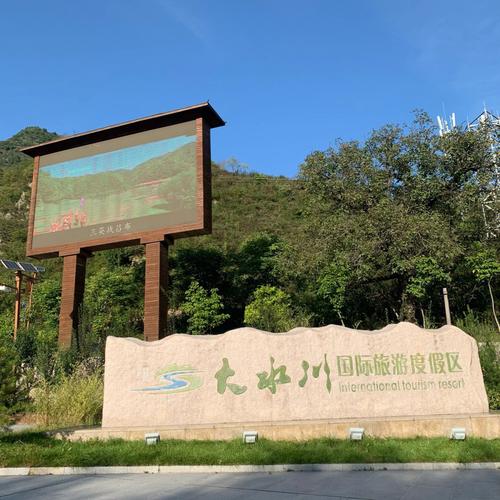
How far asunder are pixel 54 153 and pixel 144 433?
49.1 ft

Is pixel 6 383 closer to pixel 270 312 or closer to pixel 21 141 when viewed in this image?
pixel 270 312

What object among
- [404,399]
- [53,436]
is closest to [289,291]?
[404,399]

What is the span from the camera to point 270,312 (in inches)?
771

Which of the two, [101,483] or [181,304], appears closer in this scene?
[101,483]

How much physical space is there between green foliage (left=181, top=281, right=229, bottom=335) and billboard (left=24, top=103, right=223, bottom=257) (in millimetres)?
5411

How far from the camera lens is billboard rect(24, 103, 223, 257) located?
17.7 m

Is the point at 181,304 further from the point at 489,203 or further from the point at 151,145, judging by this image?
the point at 489,203

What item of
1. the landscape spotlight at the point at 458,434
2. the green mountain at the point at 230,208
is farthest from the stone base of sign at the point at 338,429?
the green mountain at the point at 230,208

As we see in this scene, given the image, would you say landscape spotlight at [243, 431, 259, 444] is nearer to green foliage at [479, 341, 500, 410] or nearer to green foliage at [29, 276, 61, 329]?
green foliage at [479, 341, 500, 410]

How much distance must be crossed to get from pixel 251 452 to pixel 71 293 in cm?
1325

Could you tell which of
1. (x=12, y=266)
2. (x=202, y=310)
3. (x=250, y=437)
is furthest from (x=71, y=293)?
(x=250, y=437)

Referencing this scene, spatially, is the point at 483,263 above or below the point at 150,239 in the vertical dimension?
below

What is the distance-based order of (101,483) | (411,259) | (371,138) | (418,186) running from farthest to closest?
(371,138), (418,186), (411,259), (101,483)

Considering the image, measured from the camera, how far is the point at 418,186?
1861 cm
